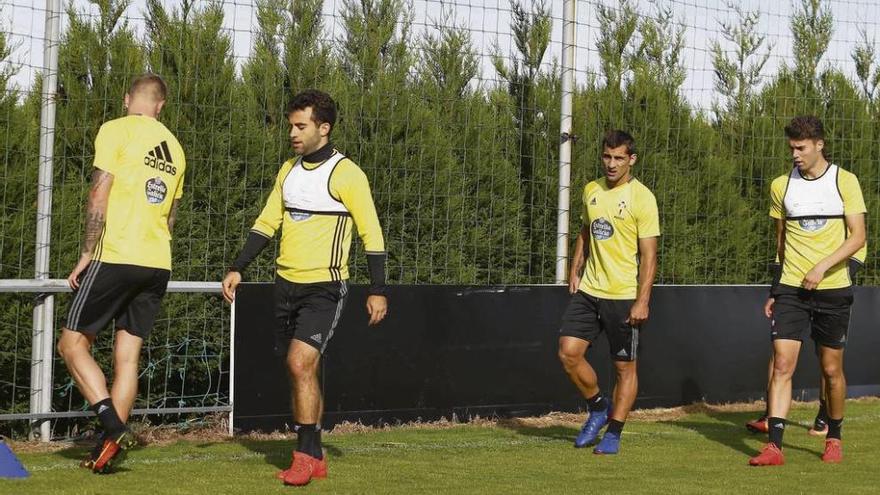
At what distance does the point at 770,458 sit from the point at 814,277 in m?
1.10

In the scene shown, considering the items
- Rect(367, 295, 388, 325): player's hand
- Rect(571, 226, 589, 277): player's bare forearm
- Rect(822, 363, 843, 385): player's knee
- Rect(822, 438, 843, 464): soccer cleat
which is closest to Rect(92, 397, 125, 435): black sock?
Rect(367, 295, 388, 325): player's hand

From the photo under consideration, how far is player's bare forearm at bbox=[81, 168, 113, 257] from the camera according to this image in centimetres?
675

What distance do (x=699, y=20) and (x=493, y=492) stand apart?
20.1ft

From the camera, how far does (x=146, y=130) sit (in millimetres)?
6957

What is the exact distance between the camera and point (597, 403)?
28.2ft

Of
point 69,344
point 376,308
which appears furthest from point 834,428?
point 69,344

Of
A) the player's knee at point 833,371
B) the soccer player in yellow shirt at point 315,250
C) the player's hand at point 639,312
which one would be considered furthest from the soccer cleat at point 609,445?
the soccer player in yellow shirt at point 315,250

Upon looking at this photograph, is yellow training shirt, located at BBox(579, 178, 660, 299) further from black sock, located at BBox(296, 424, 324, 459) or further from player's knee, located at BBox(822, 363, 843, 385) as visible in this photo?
black sock, located at BBox(296, 424, 324, 459)

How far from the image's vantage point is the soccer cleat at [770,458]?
7734 mm

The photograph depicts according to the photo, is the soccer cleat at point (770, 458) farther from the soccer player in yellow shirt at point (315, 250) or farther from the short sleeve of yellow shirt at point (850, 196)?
the soccer player in yellow shirt at point (315, 250)

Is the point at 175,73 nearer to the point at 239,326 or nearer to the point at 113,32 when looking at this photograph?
the point at 113,32

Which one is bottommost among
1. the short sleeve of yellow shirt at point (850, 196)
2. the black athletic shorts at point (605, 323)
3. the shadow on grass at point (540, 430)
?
the shadow on grass at point (540, 430)

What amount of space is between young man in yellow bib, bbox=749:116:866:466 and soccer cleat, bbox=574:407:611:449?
3.54ft

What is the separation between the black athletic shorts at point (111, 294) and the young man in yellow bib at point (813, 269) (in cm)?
367
